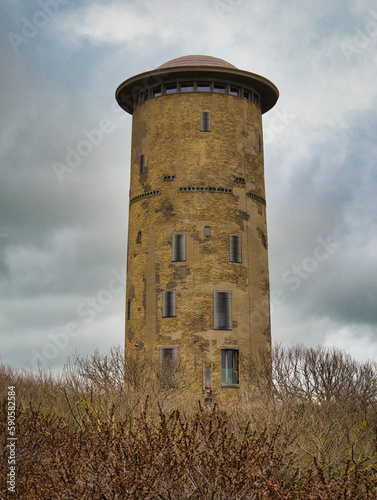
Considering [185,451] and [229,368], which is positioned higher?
[229,368]

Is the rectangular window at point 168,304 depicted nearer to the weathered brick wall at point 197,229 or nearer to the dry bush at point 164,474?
the weathered brick wall at point 197,229

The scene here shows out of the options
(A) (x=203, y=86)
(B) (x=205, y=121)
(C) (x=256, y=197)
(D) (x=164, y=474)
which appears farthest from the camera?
(A) (x=203, y=86)

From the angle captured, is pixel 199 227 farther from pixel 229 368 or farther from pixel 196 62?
pixel 196 62

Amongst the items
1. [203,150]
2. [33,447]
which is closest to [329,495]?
[33,447]

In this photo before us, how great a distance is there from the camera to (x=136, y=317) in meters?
34.3

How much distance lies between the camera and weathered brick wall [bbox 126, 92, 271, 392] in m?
32.8

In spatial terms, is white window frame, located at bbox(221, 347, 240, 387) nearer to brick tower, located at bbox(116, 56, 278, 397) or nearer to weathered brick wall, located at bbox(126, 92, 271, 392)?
brick tower, located at bbox(116, 56, 278, 397)

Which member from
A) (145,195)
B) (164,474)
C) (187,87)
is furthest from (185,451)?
(187,87)

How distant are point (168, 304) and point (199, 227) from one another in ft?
13.0

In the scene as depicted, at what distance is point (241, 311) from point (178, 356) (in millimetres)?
3712

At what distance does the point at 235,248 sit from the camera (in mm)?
33969

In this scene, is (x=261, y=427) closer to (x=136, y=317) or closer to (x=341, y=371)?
(x=341, y=371)

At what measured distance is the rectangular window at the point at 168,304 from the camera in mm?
32938

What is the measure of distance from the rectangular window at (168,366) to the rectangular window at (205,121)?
11073 mm
